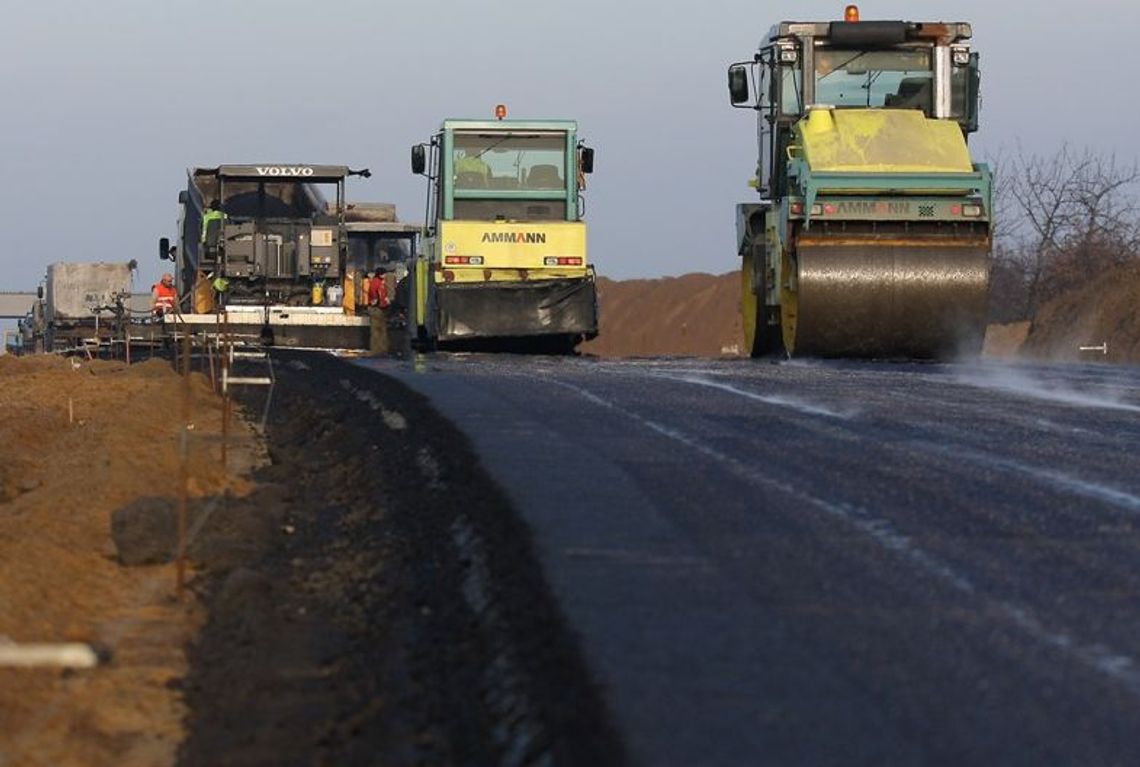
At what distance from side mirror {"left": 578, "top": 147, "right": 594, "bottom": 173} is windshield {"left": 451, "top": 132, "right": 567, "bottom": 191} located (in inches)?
9.4

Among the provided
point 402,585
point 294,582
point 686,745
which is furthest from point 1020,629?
point 294,582

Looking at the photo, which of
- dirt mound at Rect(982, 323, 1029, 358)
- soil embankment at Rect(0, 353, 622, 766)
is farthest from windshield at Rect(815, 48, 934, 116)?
dirt mound at Rect(982, 323, 1029, 358)

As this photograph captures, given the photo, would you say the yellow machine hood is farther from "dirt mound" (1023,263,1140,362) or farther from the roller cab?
"dirt mound" (1023,263,1140,362)

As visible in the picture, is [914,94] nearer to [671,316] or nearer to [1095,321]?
[1095,321]

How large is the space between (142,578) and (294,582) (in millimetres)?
1058

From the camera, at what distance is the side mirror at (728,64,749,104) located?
955 inches

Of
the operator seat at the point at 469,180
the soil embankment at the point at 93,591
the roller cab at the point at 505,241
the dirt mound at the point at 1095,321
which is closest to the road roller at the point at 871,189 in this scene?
the roller cab at the point at 505,241

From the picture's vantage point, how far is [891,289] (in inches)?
874

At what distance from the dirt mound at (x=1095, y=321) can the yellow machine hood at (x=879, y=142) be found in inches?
497

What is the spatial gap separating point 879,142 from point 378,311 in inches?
514

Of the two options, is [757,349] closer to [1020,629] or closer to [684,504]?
[684,504]

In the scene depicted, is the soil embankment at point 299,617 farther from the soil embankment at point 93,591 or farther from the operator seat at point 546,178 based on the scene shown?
the operator seat at point 546,178

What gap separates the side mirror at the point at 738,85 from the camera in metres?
24.3

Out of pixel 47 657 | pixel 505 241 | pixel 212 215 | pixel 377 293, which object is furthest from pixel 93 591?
pixel 377 293
